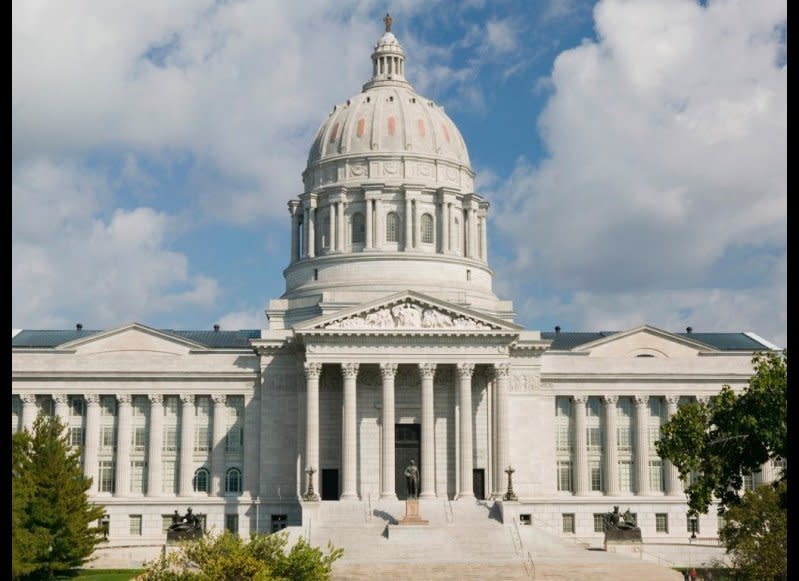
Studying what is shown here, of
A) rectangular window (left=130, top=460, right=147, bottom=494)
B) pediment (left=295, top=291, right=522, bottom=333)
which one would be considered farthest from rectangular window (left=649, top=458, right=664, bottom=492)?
rectangular window (left=130, top=460, right=147, bottom=494)

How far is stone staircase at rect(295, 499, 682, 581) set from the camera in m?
66.1

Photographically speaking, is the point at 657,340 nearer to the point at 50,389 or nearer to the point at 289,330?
the point at 289,330

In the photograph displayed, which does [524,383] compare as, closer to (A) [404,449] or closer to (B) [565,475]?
(B) [565,475]

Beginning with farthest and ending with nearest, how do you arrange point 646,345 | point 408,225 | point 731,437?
point 646,345
point 408,225
point 731,437

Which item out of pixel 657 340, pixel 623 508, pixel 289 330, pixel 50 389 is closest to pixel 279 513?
pixel 289 330

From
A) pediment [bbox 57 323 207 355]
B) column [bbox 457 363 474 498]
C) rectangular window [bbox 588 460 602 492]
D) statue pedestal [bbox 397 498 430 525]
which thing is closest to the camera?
statue pedestal [bbox 397 498 430 525]

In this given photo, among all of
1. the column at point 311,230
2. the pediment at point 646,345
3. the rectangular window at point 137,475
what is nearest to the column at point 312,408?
the rectangular window at point 137,475

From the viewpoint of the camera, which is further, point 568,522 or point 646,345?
point 646,345

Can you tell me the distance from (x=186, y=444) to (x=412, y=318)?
2050 centimetres

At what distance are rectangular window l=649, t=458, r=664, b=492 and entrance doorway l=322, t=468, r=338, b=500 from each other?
2536 cm

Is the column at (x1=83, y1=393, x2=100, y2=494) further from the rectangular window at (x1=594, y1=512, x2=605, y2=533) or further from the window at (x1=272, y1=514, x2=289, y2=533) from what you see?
the rectangular window at (x1=594, y1=512, x2=605, y2=533)

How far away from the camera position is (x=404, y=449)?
291 feet

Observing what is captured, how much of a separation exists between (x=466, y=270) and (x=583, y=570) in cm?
4051

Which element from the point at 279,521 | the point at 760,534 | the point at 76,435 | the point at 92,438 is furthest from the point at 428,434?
the point at 760,534
